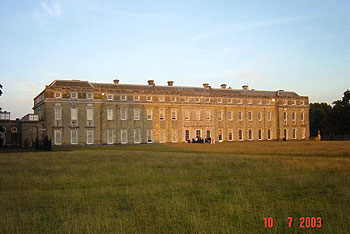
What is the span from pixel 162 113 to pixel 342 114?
123 ft

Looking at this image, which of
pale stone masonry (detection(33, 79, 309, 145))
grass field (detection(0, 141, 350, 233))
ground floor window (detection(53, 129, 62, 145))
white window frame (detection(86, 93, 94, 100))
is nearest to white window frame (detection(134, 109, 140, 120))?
pale stone masonry (detection(33, 79, 309, 145))

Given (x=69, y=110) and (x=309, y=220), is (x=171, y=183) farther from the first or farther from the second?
(x=69, y=110)

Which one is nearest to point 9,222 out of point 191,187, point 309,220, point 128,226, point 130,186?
point 128,226

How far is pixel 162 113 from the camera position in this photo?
65688 mm

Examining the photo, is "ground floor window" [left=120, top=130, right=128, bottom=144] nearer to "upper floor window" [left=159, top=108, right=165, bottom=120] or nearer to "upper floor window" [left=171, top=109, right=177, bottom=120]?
"upper floor window" [left=159, top=108, right=165, bottom=120]

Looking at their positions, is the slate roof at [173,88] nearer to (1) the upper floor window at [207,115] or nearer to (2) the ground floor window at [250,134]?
(1) the upper floor window at [207,115]

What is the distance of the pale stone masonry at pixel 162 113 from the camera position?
2288 inches

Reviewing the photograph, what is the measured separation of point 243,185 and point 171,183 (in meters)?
2.59

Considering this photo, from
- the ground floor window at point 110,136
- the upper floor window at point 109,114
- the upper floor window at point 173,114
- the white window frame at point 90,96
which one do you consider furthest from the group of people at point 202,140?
the white window frame at point 90,96

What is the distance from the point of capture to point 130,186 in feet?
43.5

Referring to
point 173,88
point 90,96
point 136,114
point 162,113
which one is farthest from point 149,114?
point 90,96

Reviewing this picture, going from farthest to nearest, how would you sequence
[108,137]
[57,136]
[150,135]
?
1. [150,135]
2. [108,137]
3. [57,136]

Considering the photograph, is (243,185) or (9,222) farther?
(243,185)

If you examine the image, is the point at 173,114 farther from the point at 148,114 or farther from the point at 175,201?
the point at 175,201
